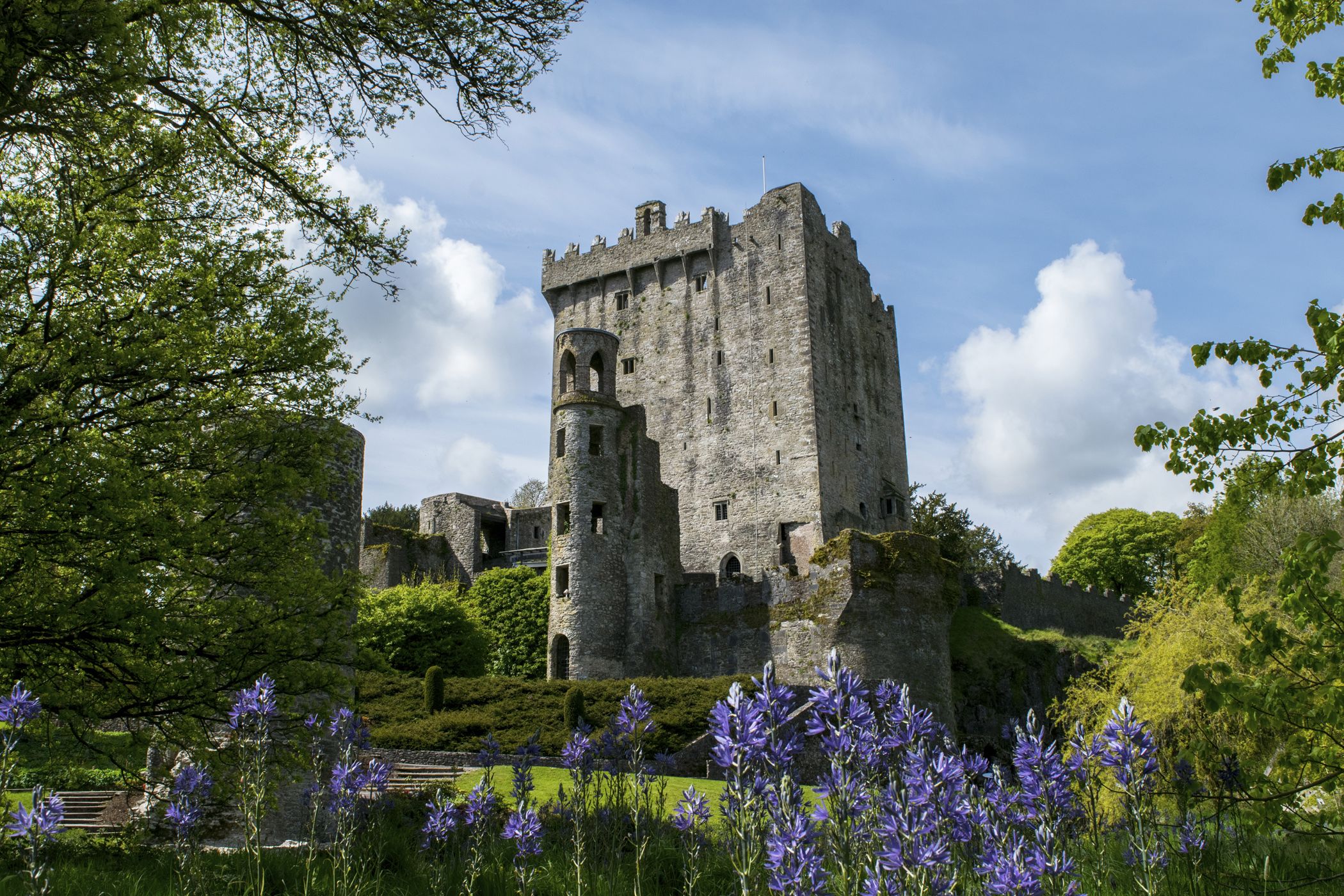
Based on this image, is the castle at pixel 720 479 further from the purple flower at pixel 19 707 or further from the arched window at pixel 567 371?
the purple flower at pixel 19 707

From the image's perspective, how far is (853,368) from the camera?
49.8 meters

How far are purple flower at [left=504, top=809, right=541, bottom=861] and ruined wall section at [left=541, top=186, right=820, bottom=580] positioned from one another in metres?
37.0

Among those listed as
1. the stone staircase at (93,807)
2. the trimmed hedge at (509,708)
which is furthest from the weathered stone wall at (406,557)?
the stone staircase at (93,807)

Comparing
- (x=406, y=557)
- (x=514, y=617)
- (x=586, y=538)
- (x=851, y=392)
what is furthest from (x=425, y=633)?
(x=851, y=392)

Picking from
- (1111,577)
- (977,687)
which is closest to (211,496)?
(977,687)

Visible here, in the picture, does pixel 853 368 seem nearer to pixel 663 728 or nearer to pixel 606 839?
pixel 663 728

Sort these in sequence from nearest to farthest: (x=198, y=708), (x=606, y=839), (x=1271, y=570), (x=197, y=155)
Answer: (x=606, y=839)
(x=198, y=708)
(x=197, y=155)
(x=1271, y=570)

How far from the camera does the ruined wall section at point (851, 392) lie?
4594 centimetres

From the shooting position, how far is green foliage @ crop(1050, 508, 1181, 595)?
63219mm

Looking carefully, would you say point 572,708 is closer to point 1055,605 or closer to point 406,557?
point 406,557

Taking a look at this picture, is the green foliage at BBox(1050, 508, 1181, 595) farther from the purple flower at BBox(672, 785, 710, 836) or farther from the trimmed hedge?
the purple flower at BBox(672, 785, 710, 836)

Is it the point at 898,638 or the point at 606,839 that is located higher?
the point at 898,638


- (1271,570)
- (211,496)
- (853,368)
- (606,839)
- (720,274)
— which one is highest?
(720,274)

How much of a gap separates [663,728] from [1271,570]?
25913 mm
